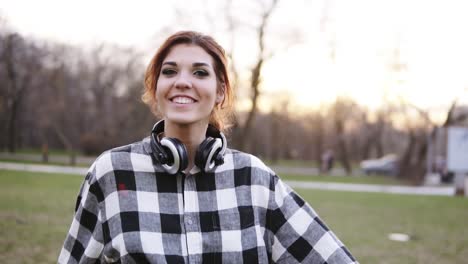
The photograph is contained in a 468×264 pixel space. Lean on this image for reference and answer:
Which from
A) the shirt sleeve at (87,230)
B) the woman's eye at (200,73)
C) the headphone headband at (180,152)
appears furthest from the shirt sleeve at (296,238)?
the shirt sleeve at (87,230)

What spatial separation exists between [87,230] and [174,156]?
0.42 m

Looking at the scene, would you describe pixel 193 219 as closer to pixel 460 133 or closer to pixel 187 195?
pixel 187 195

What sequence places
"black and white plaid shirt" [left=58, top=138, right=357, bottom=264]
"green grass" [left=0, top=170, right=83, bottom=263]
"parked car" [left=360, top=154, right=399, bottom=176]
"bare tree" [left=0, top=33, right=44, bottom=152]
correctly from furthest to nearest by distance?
"parked car" [left=360, top=154, right=399, bottom=176], "bare tree" [left=0, top=33, right=44, bottom=152], "green grass" [left=0, top=170, right=83, bottom=263], "black and white plaid shirt" [left=58, top=138, right=357, bottom=264]

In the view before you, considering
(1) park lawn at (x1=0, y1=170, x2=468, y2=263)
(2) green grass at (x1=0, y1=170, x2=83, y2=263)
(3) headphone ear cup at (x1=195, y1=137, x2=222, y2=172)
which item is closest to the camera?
(3) headphone ear cup at (x1=195, y1=137, x2=222, y2=172)

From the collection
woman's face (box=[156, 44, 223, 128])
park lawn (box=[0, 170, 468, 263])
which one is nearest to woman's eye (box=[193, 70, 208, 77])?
woman's face (box=[156, 44, 223, 128])

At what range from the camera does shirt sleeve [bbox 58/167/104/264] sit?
5.92ft

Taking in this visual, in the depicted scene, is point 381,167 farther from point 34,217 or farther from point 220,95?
point 220,95

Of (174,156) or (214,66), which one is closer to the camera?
(174,156)

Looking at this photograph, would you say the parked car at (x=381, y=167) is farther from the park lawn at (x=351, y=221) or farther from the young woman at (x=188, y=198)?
the young woman at (x=188, y=198)

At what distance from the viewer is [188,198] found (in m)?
1.85

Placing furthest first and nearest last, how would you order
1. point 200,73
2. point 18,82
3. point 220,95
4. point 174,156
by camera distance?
point 18,82
point 220,95
point 200,73
point 174,156

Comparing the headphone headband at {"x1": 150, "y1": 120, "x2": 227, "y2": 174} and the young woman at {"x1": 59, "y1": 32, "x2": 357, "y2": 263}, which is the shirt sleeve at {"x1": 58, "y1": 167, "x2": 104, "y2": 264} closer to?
the young woman at {"x1": 59, "y1": 32, "x2": 357, "y2": 263}

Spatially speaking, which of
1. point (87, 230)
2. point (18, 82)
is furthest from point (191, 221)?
point (18, 82)

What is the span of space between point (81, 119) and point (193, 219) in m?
45.1
